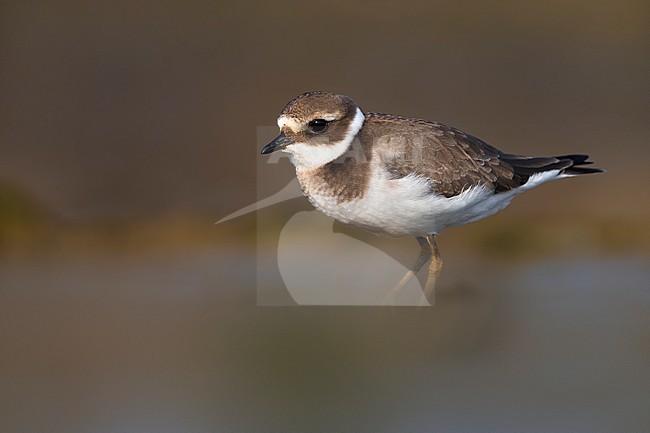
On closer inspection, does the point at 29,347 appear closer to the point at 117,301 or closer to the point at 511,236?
the point at 117,301

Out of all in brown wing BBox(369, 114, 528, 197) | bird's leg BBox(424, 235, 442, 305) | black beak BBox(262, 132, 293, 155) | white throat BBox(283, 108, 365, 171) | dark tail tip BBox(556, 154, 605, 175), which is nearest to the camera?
black beak BBox(262, 132, 293, 155)

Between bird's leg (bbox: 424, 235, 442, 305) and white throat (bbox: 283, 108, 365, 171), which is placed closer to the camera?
white throat (bbox: 283, 108, 365, 171)

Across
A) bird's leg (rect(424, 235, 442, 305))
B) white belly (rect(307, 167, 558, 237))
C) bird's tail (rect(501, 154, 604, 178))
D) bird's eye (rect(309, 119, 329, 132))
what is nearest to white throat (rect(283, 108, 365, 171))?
bird's eye (rect(309, 119, 329, 132))

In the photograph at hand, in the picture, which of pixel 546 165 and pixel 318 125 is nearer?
pixel 318 125

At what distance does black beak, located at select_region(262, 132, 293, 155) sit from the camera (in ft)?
22.8

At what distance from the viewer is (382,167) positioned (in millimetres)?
7074

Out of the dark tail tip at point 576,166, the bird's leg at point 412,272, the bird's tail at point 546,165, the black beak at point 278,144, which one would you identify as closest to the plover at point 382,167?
the black beak at point 278,144

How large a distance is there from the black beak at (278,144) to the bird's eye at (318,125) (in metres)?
0.19

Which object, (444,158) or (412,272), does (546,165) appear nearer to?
(444,158)

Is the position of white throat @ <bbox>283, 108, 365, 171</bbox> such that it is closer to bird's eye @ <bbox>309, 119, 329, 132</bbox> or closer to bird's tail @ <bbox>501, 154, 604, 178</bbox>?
bird's eye @ <bbox>309, 119, 329, 132</bbox>

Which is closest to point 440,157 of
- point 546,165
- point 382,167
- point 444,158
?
point 444,158

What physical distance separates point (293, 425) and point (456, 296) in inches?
111

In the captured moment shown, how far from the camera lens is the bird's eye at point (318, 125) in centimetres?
705

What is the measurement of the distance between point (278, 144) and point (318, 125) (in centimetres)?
34
